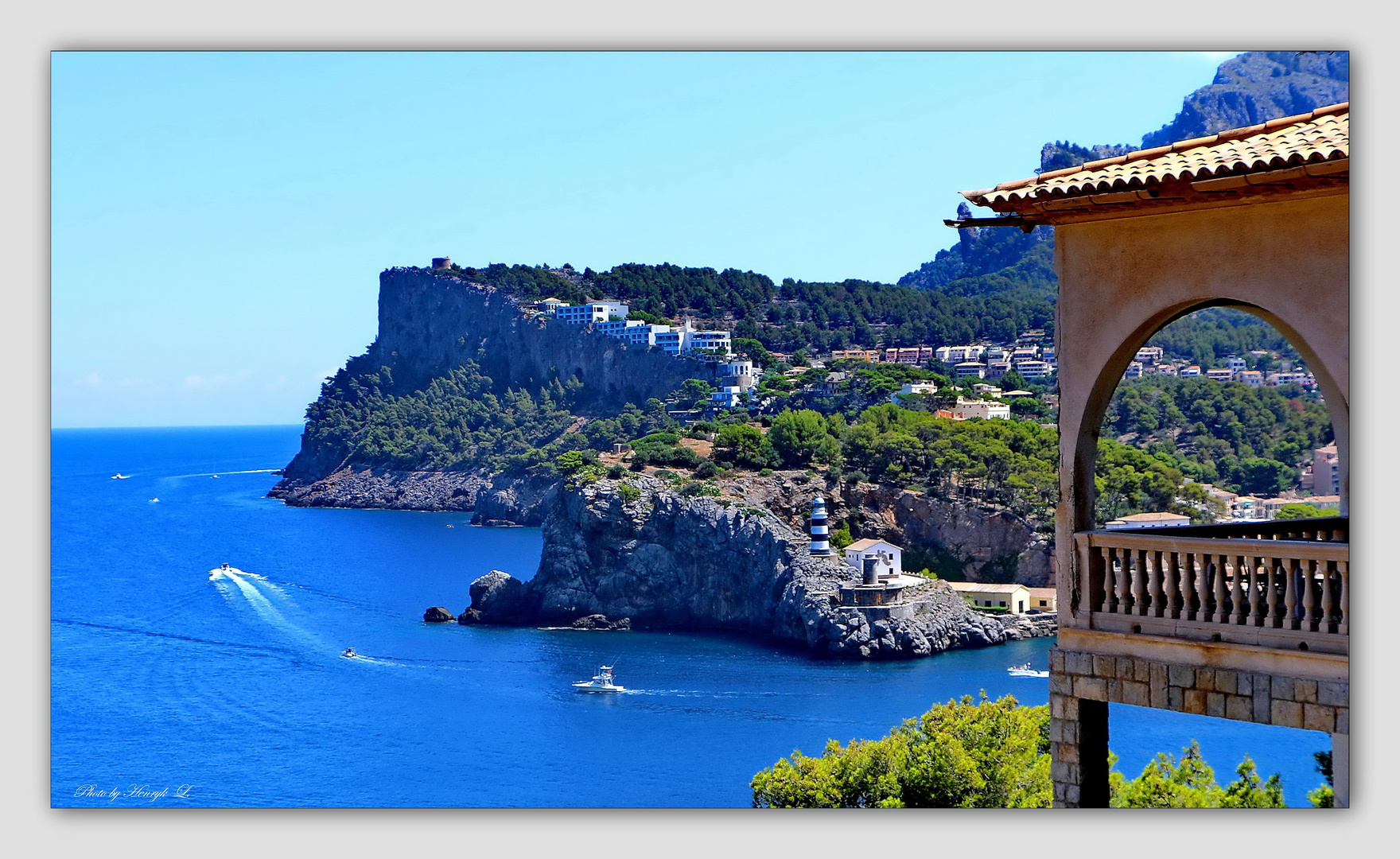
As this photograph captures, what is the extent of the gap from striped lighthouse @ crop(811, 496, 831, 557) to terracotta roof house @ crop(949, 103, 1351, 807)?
3239 centimetres

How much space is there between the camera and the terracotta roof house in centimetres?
340

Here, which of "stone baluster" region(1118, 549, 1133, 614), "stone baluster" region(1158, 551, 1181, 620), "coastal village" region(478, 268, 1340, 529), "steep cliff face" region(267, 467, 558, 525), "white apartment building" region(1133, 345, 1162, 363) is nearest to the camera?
"stone baluster" region(1158, 551, 1181, 620)

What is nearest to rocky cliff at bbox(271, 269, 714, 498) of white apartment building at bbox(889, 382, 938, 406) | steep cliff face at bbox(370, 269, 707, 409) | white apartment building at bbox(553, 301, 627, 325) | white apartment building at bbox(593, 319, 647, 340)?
steep cliff face at bbox(370, 269, 707, 409)

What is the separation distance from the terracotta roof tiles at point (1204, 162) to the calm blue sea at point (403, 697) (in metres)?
10.4

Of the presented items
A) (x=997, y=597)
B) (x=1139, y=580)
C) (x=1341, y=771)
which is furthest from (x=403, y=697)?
(x=1139, y=580)

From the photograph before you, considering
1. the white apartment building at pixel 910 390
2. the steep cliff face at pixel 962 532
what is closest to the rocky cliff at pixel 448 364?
the white apartment building at pixel 910 390

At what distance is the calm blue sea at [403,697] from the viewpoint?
2364cm

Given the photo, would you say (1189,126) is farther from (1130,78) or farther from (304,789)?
(304,789)

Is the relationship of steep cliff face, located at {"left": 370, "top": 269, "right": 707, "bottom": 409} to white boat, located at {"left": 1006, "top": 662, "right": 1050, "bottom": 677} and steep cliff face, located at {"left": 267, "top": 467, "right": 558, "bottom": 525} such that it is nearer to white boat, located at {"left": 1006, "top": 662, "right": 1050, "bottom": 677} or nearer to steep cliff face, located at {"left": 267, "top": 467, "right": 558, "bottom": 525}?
steep cliff face, located at {"left": 267, "top": 467, "right": 558, "bottom": 525}
